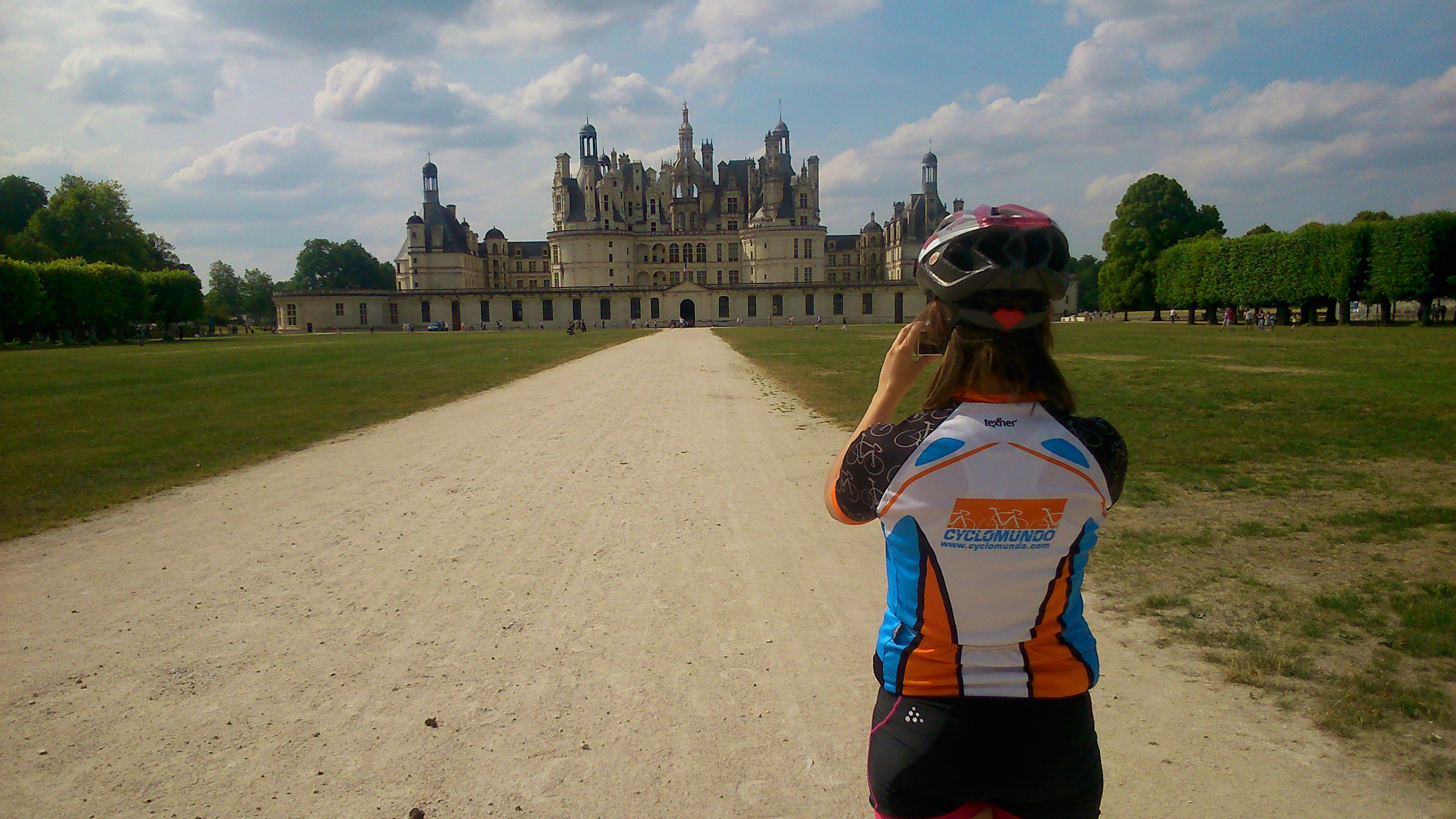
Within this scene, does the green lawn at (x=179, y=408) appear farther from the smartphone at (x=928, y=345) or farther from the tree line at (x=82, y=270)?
the tree line at (x=82, y=270)

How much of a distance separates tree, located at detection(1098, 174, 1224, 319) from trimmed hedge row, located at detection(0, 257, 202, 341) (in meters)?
74.3

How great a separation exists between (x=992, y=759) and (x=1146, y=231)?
74.1 metres

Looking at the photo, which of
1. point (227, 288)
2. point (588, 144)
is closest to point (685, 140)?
point (588, 144)

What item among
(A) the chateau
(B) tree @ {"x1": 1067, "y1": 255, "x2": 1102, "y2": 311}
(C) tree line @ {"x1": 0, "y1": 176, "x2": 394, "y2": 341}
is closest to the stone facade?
(A) the chateau

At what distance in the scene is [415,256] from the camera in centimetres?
10406

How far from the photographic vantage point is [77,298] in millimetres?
53844

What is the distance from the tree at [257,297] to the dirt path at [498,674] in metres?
127

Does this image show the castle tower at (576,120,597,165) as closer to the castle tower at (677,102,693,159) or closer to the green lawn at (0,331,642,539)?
the castle tower at (677,102,693,159)

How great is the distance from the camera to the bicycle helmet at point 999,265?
5.49ft

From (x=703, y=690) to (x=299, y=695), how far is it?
1835 mm

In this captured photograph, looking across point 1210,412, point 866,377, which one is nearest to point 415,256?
point 866,377

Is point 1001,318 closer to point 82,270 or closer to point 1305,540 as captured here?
point 1305,540

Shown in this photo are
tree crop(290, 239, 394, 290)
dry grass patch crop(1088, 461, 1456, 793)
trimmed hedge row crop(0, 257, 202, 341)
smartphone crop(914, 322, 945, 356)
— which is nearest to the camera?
smartphone crop(914, 322, 945, 356)

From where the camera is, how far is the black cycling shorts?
1624mm
